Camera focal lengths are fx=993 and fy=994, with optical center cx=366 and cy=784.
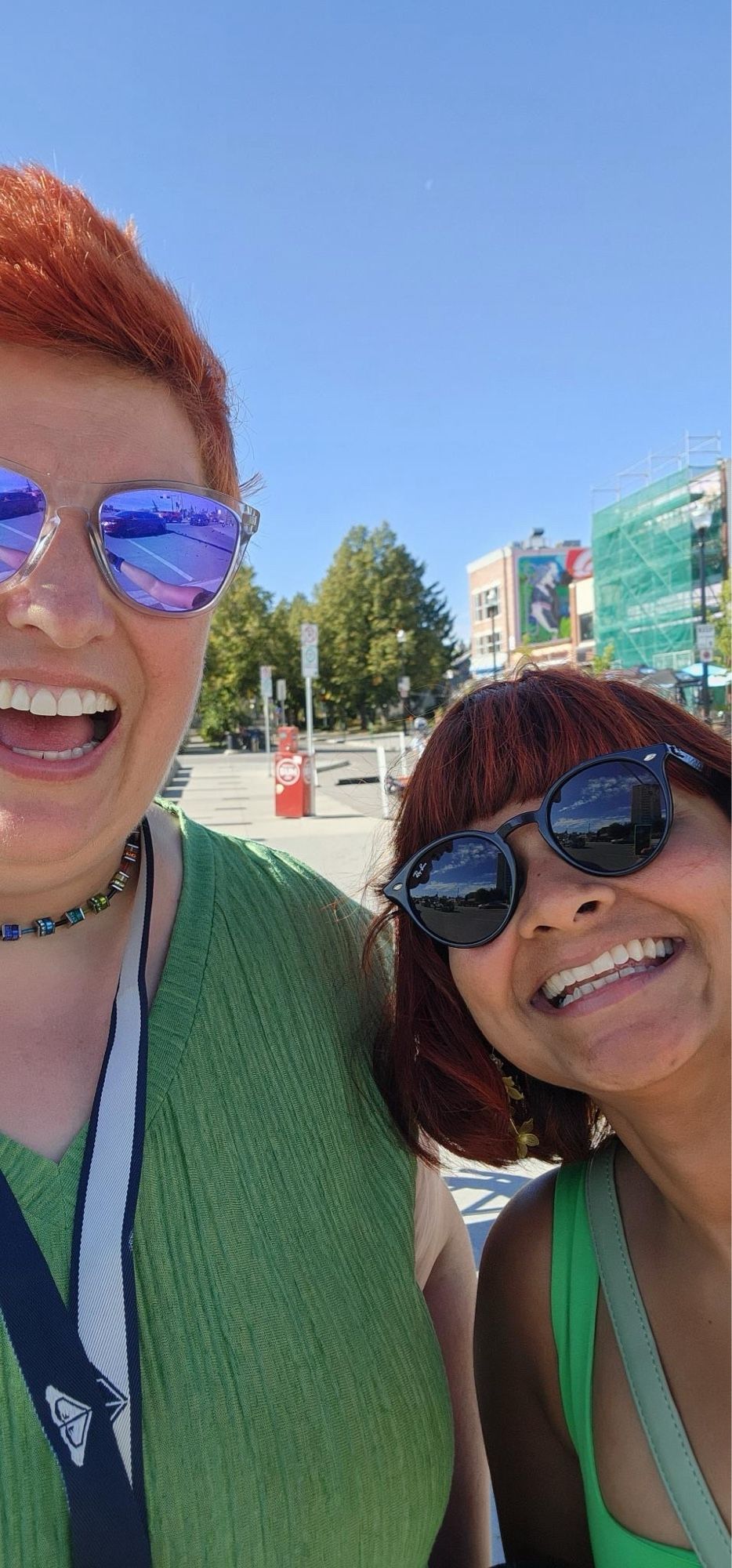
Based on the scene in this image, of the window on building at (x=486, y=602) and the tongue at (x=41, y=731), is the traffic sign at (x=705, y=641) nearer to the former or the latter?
the tongue at (x=41, y=731)

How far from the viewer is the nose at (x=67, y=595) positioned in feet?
3.93

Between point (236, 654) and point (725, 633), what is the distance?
1083 inches

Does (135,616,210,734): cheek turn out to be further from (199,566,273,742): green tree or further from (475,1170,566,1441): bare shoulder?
(199,566,273,742): green tree

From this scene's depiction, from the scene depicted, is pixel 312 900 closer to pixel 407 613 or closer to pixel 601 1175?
pixel 601 1175

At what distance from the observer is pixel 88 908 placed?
141 centimetres

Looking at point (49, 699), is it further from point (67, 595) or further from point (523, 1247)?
point (523, 1247)

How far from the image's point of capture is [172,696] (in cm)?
138

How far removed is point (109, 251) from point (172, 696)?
0.57 m

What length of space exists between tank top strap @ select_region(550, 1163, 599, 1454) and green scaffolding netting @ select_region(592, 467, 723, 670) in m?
41.5

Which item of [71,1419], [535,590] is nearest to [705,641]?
[71,1419]

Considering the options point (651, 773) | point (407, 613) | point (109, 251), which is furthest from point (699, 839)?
point (407, 613)

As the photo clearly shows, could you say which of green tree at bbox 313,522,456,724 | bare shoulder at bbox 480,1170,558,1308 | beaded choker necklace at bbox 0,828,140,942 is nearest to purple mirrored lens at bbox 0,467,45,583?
beaded choker necklace at bbox 0,828,140,942

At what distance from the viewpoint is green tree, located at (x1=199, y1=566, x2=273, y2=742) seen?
5262 centimetres

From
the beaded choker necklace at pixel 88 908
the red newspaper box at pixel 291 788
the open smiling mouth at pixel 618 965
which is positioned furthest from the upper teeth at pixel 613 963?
the red newspaper box at pixel 291 788
